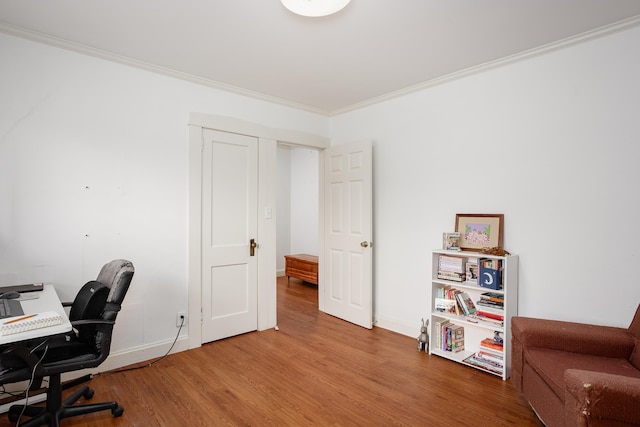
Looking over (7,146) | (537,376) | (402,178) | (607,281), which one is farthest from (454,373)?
(7,146)

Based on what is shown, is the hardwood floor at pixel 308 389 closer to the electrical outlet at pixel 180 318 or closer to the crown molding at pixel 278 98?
the electrical outlet at pixel 180 318

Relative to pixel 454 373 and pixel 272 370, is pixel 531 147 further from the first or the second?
pixel 272 370

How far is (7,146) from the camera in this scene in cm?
234

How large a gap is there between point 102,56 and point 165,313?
2.24 metres

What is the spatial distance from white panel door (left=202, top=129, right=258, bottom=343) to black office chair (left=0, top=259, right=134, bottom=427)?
1.19 m

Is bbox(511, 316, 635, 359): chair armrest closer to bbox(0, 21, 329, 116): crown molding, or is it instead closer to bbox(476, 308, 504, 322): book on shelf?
bbox(476, 308, 504, 322): book on shelf

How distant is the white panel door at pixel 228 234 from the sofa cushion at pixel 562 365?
2.60 metres

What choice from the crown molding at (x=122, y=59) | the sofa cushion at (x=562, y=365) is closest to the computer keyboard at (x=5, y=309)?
the crown molding at (x=122, y=59)

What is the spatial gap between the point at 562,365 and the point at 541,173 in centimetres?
146

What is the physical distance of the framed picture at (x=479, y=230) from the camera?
2.82m

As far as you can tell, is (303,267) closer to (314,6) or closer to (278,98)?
(278,98)

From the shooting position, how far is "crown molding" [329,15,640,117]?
7.46ft

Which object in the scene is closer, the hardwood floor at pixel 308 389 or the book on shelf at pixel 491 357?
the hardwood floor at pixel 308 389

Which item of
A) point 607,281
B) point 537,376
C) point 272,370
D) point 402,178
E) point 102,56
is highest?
point 102,56
